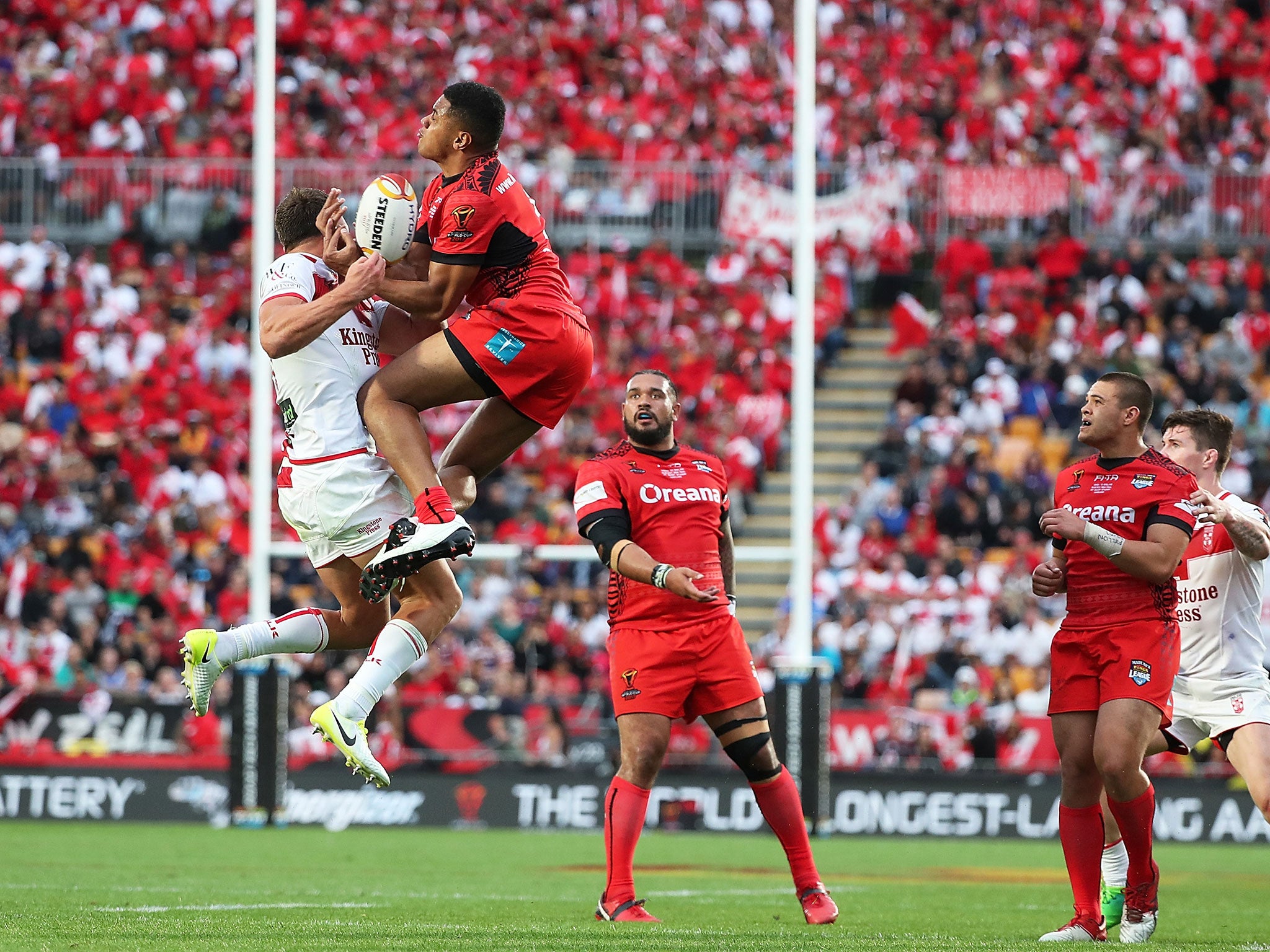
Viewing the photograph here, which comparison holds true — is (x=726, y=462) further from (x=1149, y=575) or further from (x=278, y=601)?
(x=1149, y=575)

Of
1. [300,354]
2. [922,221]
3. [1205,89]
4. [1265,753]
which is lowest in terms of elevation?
[1265,753]

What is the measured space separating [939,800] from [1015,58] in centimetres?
1177

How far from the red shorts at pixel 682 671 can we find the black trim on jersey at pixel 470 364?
1755 mm

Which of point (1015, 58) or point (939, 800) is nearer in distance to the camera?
point (939, 800)

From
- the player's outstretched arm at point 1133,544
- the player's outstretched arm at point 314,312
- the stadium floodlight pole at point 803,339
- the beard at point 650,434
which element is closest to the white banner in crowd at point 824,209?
the stadium floodlight pole at point 803,339

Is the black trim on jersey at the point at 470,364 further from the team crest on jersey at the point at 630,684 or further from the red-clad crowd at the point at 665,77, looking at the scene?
the red-clad crowd at the point at 665,77

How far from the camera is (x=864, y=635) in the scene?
643 inches

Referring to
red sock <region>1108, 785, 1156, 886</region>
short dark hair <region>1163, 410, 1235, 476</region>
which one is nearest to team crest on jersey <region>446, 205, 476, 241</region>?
short dark hair <region>1163, 410, 1235, 476</region>

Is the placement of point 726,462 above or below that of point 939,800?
above

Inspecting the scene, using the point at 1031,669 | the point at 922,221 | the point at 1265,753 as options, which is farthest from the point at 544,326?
the point at 922,221

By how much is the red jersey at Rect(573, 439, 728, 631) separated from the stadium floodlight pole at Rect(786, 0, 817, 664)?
457 centimetres

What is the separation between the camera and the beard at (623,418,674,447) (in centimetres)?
818

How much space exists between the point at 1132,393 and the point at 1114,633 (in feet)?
3.26

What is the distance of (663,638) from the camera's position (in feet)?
26.2
